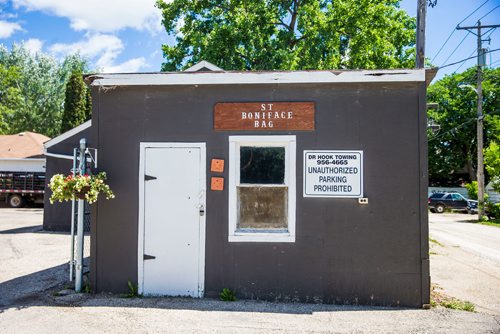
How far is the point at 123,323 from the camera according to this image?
517 centimetres

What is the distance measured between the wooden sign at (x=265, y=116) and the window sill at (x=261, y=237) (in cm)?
157

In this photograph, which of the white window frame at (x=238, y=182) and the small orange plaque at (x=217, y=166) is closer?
the white window frame at (x=238, y=182)

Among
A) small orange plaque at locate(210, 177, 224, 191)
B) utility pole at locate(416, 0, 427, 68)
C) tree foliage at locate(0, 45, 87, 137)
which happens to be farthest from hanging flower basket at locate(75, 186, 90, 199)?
tree foliage at locate(0, 45, 87, 137)

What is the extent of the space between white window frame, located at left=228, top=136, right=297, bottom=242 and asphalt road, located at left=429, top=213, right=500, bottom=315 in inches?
119

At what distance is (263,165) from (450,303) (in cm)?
341

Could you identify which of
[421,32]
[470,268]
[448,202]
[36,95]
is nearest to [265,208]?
[470,268]

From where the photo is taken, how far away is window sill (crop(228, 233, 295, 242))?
611 cm

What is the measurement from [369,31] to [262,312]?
19.6m

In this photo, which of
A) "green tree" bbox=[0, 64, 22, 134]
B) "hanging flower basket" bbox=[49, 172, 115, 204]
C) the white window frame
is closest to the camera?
"hanging flower basket" bbox=[49, 172, 115, 204]

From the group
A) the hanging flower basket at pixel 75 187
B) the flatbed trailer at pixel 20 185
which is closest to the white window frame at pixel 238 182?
the hanging flower basket at pixel 75 187

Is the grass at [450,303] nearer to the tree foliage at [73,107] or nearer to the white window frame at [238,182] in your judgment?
the white window frame at [238,182]

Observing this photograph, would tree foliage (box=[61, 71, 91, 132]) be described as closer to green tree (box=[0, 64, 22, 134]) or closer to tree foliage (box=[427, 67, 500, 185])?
green tree (box=[0, 64, 22, 134])

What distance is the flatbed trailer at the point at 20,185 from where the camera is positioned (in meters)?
23.3

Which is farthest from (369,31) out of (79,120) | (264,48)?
(79,120)
